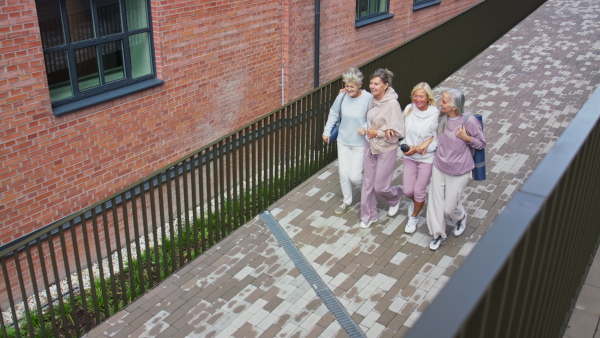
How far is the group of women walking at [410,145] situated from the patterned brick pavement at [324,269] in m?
0.33

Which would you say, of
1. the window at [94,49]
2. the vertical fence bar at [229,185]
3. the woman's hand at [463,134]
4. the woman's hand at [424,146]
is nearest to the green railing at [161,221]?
the vertical fence bar at [229,185]

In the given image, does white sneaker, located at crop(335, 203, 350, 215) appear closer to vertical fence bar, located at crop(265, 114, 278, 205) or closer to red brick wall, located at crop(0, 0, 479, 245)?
vertical fence bar, located at crop(265, 114, 278, 205)

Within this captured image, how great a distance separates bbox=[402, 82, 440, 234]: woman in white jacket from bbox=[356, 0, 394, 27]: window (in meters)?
6.36

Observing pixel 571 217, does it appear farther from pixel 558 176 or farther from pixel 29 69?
pixel 29 69

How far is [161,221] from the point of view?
6688mm

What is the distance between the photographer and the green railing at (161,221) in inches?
229

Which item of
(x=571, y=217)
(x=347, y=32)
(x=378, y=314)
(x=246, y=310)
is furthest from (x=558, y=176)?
(x=347, y=32)

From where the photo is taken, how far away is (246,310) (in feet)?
19.2

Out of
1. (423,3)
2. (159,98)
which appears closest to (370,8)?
(423,3)

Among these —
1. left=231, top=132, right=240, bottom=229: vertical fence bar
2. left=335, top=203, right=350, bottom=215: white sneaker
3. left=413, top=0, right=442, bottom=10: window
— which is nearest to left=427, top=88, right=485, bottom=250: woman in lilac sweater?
left=335, top=203, right=350, bottom=215: white sneaker

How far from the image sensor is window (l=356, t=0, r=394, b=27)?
1270 cm

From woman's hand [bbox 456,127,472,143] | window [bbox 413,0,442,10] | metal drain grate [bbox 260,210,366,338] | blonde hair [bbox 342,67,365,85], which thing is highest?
blonde hair [bbox 342,67,365,85]

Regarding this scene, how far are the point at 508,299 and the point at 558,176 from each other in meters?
0.45

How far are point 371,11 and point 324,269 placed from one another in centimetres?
812
